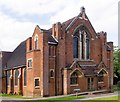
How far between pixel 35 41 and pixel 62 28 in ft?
16.2

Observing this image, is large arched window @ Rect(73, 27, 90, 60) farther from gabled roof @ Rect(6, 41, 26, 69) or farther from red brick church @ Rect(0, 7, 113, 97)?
gabled roof @ Rect(6, 41, 26, 69)

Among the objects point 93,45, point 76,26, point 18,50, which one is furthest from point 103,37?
point 18,50

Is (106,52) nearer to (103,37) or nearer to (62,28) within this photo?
(103,37)

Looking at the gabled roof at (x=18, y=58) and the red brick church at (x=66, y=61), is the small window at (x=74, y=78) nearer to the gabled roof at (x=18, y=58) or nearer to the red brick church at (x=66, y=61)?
the red brick church at (x=66, y=61)

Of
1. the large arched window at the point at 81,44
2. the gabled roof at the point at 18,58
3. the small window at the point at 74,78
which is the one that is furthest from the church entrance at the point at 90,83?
the gabled roof at the point at 18,58

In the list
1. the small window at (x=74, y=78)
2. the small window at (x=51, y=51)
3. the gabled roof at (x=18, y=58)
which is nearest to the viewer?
the small window at (x=51, y=51)

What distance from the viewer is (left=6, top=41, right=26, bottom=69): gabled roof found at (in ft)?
179

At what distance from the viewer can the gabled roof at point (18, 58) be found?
54.6 meters

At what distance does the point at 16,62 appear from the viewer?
5734 cm

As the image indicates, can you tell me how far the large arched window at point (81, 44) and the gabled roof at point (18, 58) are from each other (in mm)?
9681

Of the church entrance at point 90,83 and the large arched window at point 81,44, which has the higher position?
the large arched window at point 81,44

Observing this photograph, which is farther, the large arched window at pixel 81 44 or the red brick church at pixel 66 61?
the large arched window at pixel 81 44

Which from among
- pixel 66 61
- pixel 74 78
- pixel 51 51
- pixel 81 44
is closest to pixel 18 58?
pixel 51 51

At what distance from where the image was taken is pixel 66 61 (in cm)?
4794
